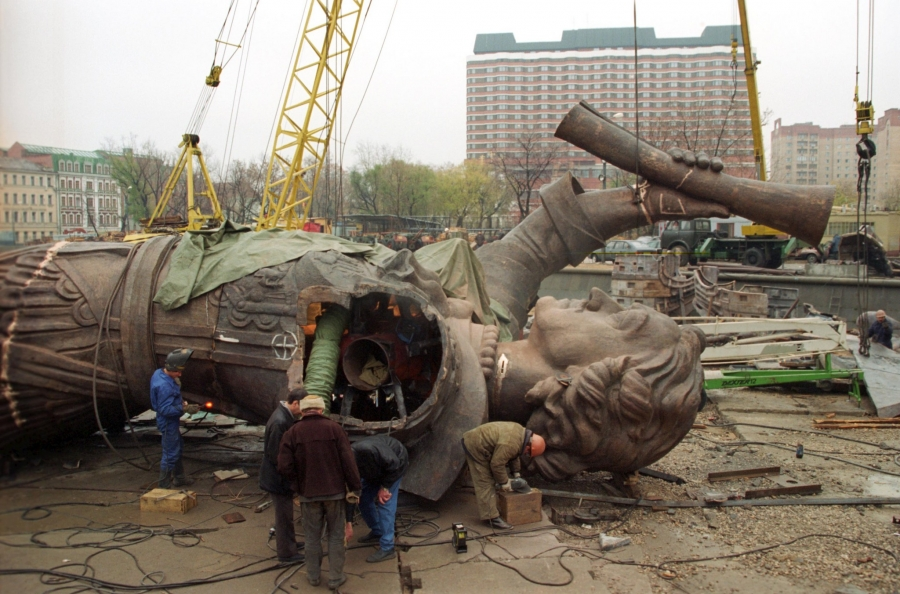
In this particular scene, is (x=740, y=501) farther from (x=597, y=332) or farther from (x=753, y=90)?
(x=753, y=90)

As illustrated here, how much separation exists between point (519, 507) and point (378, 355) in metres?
2.04

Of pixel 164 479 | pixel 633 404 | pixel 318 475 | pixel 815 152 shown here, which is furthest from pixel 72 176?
pixel 815 152

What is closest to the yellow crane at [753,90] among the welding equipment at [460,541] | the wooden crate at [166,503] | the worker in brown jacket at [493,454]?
the worker in brown jacket at [493,454]

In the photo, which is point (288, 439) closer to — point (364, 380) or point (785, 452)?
point (364, 380)

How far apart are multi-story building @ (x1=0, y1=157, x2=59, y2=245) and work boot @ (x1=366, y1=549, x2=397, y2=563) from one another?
326 cm

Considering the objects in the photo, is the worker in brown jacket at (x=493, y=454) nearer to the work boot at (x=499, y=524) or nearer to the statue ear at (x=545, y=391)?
the work boot at (x=499, y=524)

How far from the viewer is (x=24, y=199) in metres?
3.14

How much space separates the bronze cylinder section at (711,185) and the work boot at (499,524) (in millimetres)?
4896

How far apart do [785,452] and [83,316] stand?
799cm

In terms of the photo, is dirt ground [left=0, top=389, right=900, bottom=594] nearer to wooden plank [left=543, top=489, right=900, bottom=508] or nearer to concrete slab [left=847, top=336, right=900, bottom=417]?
wooden plank [left=543, top=489, right=900, bottom=508]

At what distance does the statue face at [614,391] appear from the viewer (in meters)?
6.30

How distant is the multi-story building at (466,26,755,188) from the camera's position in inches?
2266

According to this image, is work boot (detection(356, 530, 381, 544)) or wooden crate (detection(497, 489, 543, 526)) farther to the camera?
wooden crate (detection(497, 489, 543, 526))

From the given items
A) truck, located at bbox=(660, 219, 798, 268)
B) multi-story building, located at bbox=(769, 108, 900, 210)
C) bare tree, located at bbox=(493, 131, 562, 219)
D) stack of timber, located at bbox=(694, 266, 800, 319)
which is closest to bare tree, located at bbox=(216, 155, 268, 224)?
bare tree, located at bbox=(493, 131, 562, 219)
